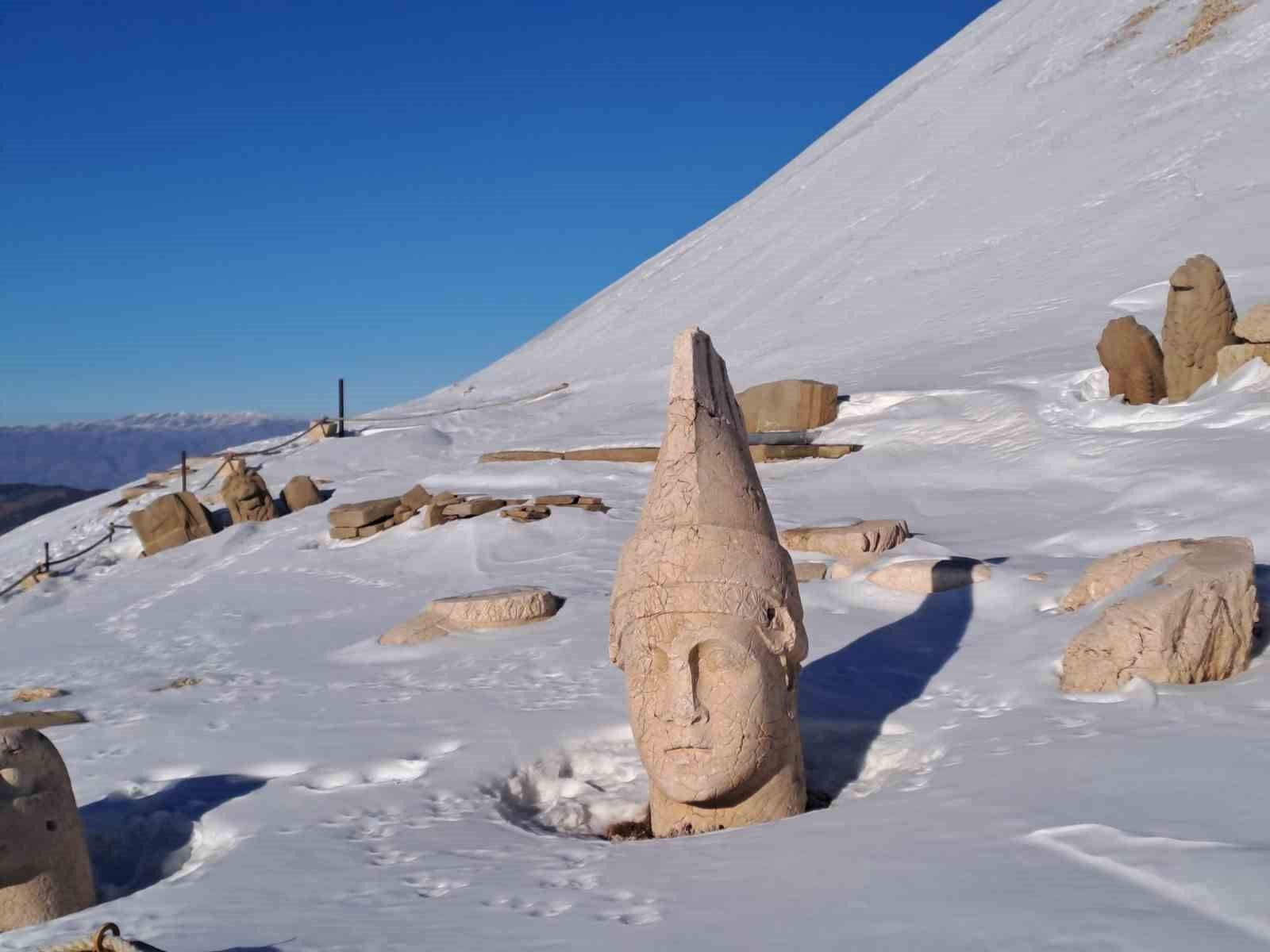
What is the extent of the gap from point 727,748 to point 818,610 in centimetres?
362

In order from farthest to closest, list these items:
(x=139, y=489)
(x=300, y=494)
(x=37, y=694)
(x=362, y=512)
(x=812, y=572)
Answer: (x=139, y=489) → (x=300, y=494) → (x=362, y=512) → (x=812, y=572) → (x=37, y=694)

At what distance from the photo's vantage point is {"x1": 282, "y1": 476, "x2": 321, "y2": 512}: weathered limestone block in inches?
666

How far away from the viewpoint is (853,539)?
9.73 meters

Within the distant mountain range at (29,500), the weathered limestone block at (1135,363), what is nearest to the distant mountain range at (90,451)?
the distant mountain range at (29,500)

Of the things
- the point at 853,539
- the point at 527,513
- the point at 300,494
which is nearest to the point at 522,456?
the point at 300,494

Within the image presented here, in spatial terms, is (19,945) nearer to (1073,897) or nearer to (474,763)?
(474,763)

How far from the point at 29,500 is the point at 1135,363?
103 ft

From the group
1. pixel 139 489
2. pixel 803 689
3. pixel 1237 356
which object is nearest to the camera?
pixel 803 689

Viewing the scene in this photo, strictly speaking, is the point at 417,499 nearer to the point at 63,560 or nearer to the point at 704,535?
the point at 63,560

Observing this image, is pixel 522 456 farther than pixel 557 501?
Yes

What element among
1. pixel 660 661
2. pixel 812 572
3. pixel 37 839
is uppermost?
pixel 660 661

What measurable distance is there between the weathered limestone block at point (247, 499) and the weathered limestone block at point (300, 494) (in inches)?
14.4

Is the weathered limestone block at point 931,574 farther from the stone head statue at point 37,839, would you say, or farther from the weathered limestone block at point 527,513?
the stone head statue at point 37,839

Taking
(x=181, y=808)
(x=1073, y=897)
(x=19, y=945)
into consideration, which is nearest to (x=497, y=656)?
(x=181, y=808)
